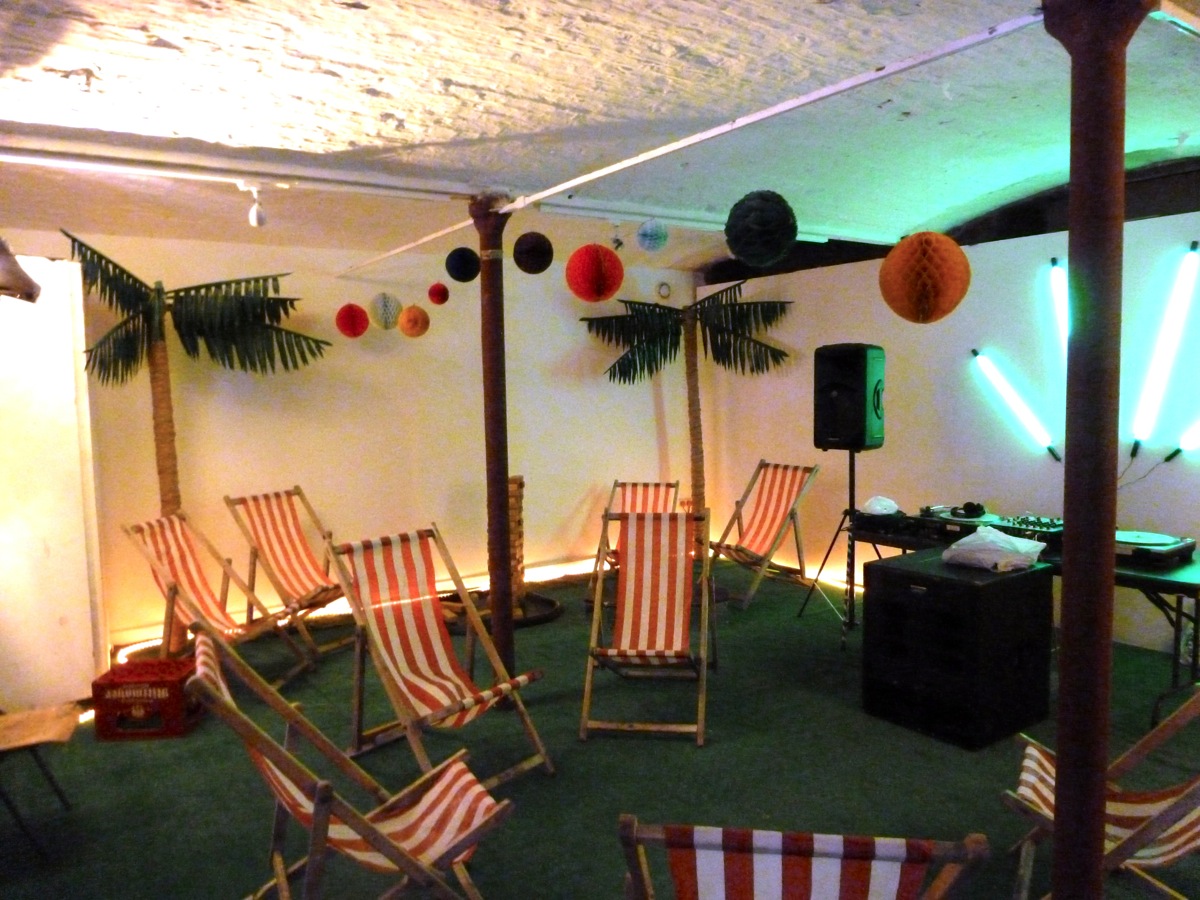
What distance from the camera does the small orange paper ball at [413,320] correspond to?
19.3ft

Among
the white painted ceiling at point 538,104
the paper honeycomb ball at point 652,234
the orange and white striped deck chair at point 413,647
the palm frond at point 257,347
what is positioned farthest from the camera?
the palm frond at point 257,347

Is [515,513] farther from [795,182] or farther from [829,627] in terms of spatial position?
[795,182]

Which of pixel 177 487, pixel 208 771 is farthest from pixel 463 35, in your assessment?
pixel 177 487

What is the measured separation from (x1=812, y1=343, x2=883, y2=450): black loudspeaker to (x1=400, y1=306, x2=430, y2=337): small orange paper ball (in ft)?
9.16

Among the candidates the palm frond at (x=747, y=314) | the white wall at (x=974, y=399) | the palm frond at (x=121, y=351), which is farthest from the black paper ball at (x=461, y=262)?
the white wall at (x=974, y=399)

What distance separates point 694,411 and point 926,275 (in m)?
4.26

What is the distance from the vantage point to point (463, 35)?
279cm

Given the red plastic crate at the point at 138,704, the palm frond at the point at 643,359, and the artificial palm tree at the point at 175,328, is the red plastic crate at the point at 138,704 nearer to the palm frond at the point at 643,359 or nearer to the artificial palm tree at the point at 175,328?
the artificial palm tree at the point at 175,328

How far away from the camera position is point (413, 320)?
5.89m

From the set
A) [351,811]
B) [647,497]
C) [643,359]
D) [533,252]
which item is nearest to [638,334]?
[643,359]

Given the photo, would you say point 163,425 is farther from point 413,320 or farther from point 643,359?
point 643,359

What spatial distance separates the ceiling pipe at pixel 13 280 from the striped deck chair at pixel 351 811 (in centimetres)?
165

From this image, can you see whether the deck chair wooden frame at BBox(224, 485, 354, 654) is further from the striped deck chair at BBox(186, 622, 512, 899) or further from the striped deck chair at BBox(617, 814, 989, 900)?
the striped deck chair at BBox(617, 814, 989, 900)

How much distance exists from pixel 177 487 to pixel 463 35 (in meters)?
3.72
